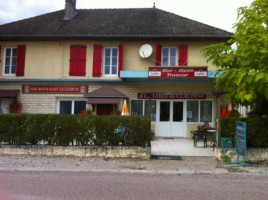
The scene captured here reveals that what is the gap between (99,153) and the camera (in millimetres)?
8758

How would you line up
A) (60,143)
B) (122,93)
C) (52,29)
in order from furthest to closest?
(52,29) → (122,93) → (60,143)

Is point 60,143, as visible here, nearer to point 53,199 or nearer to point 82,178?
point 82,178

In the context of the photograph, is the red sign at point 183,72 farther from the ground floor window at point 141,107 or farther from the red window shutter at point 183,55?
the ground floor window at point 141,107

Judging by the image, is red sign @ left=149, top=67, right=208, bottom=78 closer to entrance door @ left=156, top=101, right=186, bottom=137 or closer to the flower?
entrance door @ left=156, top=101, right=186, bottom=137

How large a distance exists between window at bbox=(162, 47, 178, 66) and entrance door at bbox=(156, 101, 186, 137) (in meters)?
2.27

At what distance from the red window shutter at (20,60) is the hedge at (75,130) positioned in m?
A: 6.76

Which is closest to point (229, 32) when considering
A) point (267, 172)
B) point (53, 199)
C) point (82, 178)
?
point (267, 172)

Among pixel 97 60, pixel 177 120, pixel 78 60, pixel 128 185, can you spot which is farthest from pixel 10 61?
pixel 128 185

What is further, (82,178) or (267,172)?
(267,172)

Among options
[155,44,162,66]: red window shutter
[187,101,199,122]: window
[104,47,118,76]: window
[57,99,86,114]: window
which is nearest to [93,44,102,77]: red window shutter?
[104,47,118,76]: window

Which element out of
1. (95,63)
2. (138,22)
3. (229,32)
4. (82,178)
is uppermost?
(138,22)

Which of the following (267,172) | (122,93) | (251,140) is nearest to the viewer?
(267,172)

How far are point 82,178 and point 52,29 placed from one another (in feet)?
39.2

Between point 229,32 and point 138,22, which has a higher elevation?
point 138,22
